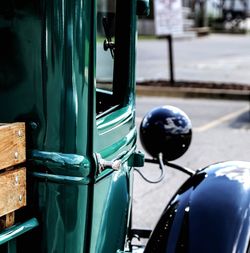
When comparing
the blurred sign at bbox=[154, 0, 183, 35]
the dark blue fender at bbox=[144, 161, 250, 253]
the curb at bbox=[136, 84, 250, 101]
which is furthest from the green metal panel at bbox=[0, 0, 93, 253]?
the blurred sign at bbox=[154, 0, 183, 35]

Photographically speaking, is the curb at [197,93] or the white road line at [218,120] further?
the curb at [197,93]

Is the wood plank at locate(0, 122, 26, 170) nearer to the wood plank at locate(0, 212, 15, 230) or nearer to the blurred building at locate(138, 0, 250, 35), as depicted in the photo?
the wood plank at locate(0, 212, 15, 230)

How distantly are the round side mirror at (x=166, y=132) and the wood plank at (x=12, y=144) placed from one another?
48.8 inches

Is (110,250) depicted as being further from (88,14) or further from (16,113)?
(88,14)

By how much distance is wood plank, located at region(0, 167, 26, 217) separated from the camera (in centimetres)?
167

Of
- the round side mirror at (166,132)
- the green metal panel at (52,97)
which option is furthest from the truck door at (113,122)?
the round side mirror at (166,132)

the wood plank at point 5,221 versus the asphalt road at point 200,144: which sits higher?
the wood plank at point 5,221

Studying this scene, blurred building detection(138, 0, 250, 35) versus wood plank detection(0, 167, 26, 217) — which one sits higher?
wood plank detection(0, 167, 26, 217)

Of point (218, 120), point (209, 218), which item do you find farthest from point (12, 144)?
point (218, 120)

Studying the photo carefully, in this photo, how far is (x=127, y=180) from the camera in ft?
7.67

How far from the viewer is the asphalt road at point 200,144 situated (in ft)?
16.9

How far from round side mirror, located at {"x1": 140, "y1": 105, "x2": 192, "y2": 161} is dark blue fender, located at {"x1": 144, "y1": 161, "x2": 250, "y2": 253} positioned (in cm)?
46

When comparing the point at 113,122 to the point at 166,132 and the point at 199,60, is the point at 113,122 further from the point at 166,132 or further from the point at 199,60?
the point at 199,60

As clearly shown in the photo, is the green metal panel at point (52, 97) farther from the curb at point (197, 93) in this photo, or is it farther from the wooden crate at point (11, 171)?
the curb at point (197, 93)
